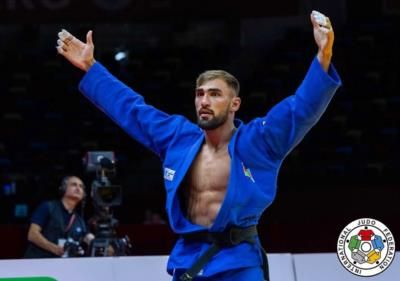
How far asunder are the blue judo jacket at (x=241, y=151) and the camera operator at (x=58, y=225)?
3.85 m

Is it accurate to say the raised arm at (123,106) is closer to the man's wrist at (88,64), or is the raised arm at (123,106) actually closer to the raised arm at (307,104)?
the man's wrist at (88,64)

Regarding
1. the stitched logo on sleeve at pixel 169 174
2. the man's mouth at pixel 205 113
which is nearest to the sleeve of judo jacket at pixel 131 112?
the stitched logo on sleeve at pixel 169 174

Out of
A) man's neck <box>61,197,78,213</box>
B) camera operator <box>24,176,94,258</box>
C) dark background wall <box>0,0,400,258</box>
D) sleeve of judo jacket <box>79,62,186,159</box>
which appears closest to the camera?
sleeve of judo jacket <box>79,62,186,159</box>

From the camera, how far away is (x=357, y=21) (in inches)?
652

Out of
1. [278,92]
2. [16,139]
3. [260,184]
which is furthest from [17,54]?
[260,184]

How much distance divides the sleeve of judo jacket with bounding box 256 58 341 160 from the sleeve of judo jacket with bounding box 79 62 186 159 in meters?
0.49

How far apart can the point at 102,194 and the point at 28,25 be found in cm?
903

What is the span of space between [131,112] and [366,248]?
2.24 meters

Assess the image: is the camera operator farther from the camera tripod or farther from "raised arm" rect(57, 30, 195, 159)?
"raised arm" rect(57, 30, 195, 159)

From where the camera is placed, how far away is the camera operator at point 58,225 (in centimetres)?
878

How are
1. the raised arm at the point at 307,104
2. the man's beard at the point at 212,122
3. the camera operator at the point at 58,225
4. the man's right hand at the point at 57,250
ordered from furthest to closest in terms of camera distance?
1. the camera operator at the point at 58,225
2. the man's right hand at the point at 57,250
3. the man's beard at the point at 212,122
4. the raised arm at the point at 307,104

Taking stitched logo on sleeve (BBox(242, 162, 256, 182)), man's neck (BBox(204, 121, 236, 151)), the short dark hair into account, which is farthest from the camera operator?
stitched logo on sleeve (BBox(242, 162, 256, 182))

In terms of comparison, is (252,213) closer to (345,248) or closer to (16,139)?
(345,248)

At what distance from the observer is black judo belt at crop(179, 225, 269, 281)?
4625mm
